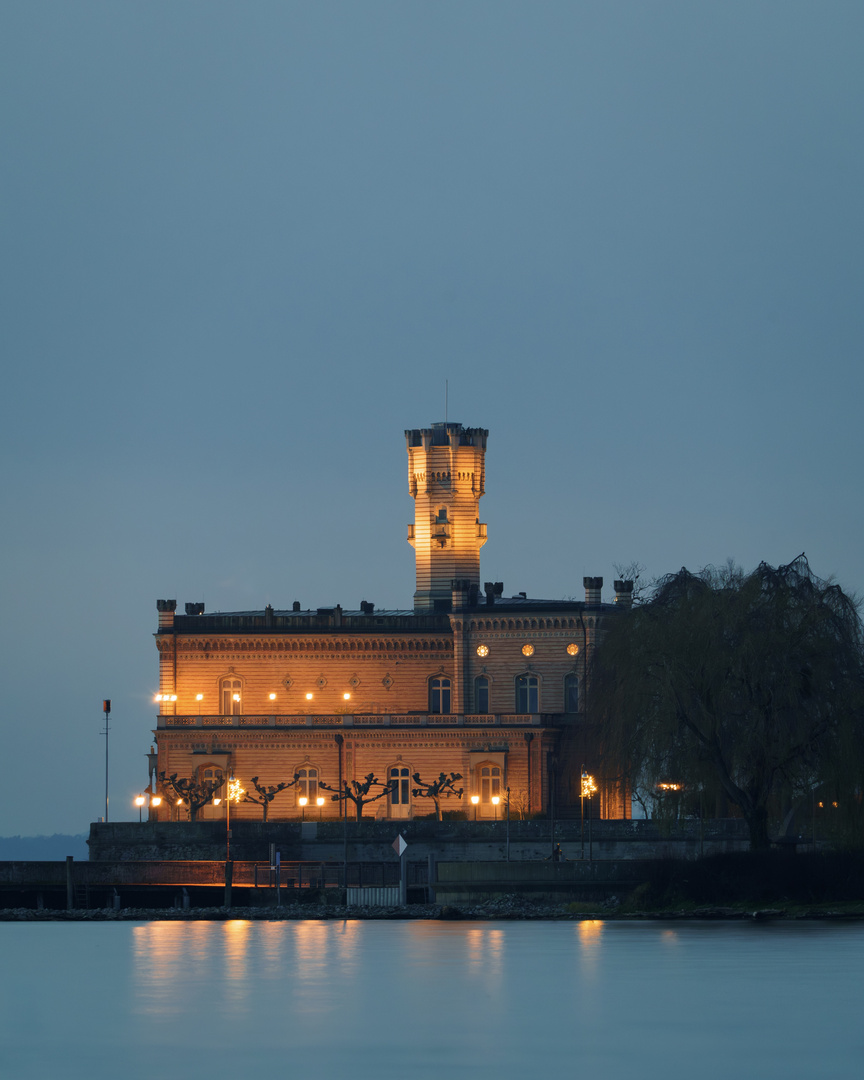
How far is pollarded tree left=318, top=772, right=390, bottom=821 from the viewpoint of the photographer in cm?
8281

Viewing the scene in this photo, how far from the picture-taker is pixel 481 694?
86.9 metres

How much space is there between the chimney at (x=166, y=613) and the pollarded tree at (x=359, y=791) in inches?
390

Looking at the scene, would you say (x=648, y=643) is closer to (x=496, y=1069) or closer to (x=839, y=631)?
(x=839, y=631)

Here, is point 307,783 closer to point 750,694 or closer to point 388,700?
point 388,700

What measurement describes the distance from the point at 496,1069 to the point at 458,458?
206ft

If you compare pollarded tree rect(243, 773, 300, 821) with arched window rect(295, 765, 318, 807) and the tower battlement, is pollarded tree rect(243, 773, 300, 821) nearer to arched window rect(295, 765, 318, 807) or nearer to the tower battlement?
arched window rect(295, 765, 318, 807)

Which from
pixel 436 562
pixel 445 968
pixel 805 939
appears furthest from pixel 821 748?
pixel 436 562

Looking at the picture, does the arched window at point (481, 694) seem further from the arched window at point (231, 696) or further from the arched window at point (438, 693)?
the arched window at point (231, 696)

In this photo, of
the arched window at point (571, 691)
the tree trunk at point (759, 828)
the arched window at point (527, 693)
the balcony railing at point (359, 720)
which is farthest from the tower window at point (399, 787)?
the tree trunk at point (759, 828)

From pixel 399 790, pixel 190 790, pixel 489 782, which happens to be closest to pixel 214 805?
pixel 190 790

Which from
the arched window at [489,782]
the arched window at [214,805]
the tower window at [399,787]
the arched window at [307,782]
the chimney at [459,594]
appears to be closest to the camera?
the arched window at [489,782]

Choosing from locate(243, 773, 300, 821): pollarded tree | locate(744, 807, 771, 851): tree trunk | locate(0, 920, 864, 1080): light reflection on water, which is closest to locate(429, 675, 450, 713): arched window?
locate(243, 773, 300, 821): pollarded tree

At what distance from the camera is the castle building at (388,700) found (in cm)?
8375

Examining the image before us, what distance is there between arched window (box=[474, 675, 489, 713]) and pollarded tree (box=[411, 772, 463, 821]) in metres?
3.78
